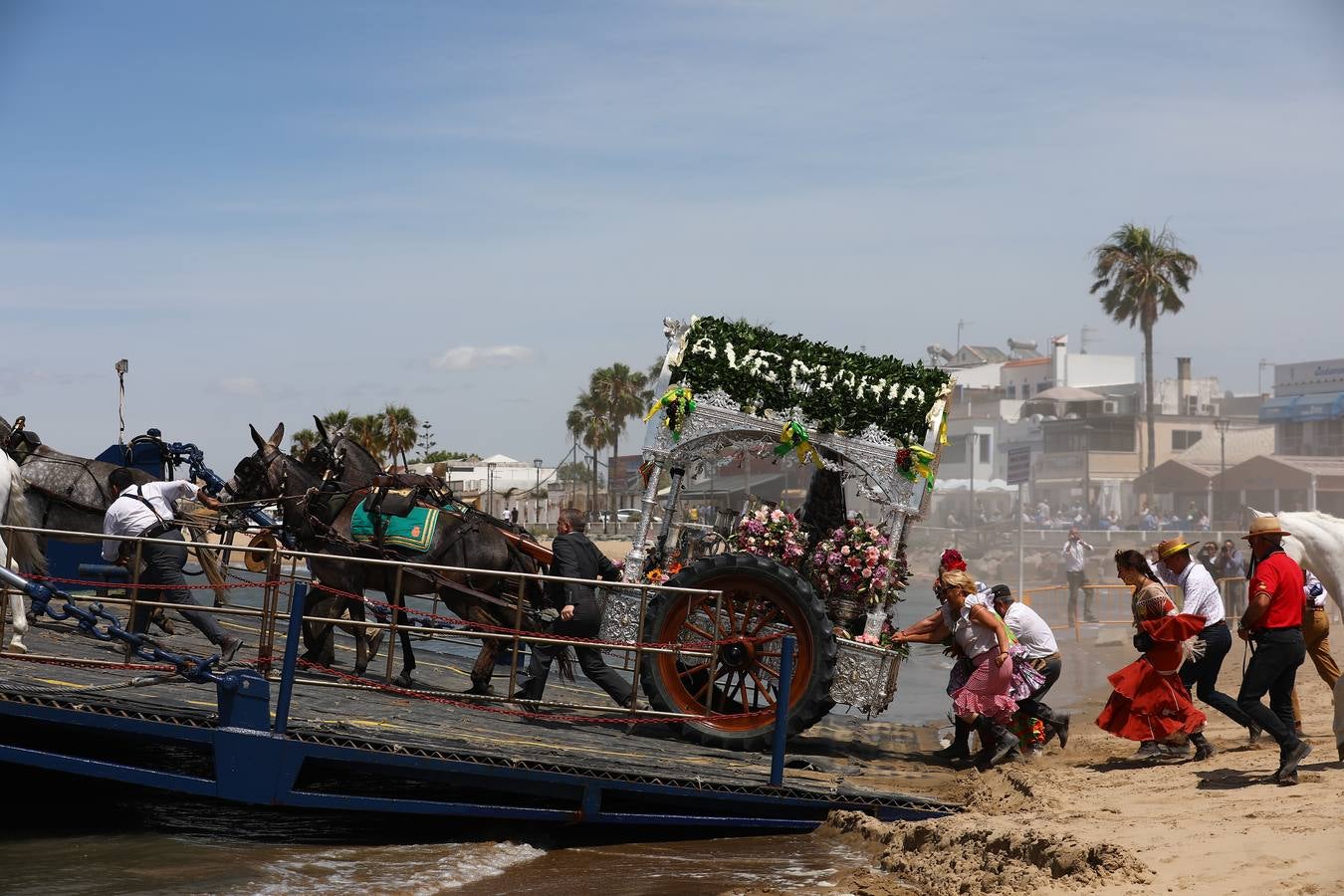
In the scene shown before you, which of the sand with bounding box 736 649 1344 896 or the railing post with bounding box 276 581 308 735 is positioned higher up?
the railing post with bounding box 276 581 308 735

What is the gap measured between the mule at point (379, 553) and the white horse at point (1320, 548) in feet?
20.1

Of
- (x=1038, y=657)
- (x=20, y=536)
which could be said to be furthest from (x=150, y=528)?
(x=1038, y=657)

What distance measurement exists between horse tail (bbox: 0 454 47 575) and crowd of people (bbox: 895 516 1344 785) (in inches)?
270

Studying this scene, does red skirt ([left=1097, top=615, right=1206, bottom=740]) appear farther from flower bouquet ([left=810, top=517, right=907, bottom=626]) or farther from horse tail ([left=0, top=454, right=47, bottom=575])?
horse tail ([left=0, top=454, right=47, bottom=575])

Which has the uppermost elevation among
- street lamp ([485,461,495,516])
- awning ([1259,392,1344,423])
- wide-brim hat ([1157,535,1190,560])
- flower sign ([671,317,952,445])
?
awning ([1259,392,1344,423])

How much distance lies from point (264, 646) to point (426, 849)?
66.9 inches

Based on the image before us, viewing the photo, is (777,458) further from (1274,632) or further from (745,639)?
(1274,632)

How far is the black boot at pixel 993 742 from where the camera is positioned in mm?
10617

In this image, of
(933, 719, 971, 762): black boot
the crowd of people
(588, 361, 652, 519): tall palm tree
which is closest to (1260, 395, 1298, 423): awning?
(588, 361, 652, 519): tall palm tree

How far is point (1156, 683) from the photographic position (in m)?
9.88

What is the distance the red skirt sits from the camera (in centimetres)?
977

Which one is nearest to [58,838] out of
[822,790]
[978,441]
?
[822,790]

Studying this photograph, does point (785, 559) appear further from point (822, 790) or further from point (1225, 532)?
point (1225, 532)

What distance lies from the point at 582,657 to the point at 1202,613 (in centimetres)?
469
